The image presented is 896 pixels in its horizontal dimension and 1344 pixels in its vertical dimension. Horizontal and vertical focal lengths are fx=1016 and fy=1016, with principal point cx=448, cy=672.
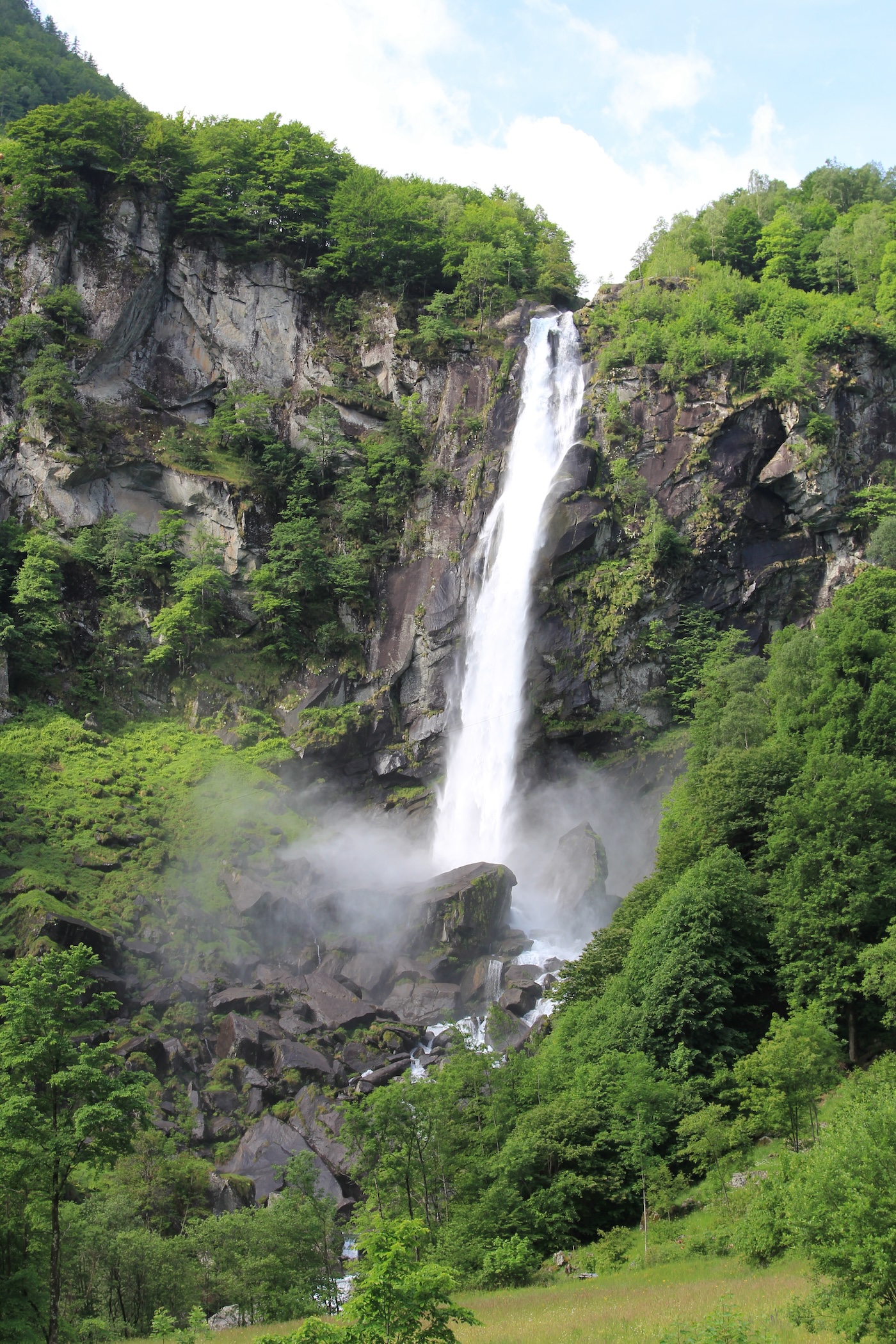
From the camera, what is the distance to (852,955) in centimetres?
2525

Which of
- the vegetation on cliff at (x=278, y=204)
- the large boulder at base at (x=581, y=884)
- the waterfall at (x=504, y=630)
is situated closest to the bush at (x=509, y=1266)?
the large boulder at base at (x=581, y=884)

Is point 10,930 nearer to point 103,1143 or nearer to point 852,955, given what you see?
point 103,1143

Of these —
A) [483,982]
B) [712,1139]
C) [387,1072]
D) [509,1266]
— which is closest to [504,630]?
[483,982]

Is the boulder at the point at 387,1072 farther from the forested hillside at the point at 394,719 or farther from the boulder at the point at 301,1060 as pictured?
the boulder at the point at 301,1060

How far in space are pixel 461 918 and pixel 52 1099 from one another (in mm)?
22553

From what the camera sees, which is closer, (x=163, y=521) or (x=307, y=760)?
(x=307, y=760)

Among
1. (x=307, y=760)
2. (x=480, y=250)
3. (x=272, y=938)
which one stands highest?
(x=480, y=250)

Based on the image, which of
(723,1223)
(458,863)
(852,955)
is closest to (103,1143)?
(723,1223)

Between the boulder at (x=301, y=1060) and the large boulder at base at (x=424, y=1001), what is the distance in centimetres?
364

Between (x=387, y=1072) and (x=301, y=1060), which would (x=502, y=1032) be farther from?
(x=301, y=1060)

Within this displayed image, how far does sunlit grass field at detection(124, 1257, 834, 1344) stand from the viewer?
13938 mm

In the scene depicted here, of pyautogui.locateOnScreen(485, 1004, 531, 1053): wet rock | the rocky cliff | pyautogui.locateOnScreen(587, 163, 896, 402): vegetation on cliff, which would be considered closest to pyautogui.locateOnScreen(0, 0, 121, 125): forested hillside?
the rocky cliff

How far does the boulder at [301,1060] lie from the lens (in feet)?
108

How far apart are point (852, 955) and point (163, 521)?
39.6 meters
